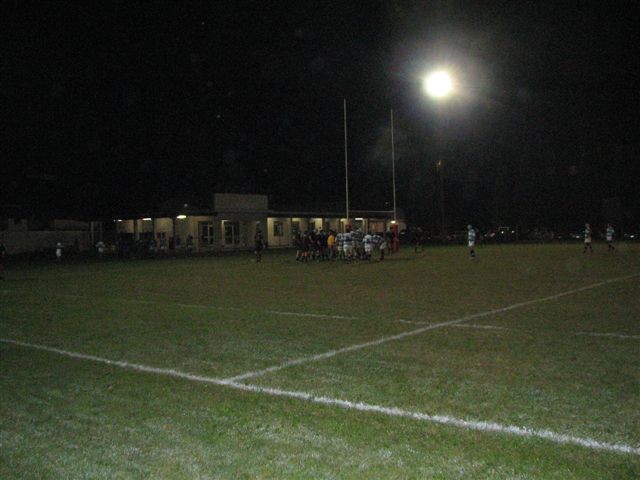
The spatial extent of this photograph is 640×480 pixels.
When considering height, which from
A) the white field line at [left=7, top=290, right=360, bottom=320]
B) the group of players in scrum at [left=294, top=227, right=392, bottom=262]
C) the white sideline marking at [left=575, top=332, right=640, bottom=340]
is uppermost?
the group of players in scrum at [left=294, top=227, right=392, bottom=262]

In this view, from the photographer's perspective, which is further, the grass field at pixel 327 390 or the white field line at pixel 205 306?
the white field line at pixel 205 306

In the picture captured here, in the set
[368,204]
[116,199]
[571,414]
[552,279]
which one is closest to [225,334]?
[571,414]

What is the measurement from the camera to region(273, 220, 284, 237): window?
5872 cm

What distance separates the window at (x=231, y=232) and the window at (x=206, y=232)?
1.37 meters

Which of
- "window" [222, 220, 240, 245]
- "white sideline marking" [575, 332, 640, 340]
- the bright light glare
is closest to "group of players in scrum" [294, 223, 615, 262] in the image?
the bright light glare

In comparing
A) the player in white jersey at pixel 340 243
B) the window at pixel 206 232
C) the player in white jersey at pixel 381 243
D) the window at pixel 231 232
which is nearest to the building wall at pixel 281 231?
the window at pixel 231 232

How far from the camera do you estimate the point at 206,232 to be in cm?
5225

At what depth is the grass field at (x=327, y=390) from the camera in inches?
165

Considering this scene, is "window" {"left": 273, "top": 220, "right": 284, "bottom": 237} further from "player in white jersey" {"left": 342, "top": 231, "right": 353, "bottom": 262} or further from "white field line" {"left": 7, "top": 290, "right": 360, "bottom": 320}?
"white field line" {"left": 7, "top": 290, "right": 360, "bottom": 320}

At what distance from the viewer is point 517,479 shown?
149 inches

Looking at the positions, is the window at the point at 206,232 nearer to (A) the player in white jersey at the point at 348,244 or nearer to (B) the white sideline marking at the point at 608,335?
(A) the player in white jersey at the point at 348,244

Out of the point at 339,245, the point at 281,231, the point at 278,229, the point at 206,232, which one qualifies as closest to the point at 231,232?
the point at 206,232

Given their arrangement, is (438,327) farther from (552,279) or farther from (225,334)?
(552,279)

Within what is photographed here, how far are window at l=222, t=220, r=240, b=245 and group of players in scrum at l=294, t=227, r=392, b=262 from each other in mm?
22177
